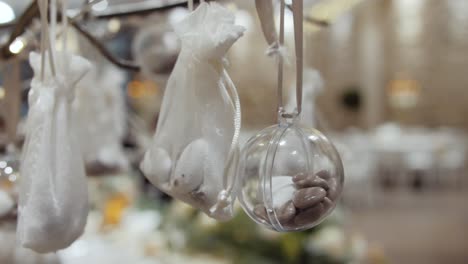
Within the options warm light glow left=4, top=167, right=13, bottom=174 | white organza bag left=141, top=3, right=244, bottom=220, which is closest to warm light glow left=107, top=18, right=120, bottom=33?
warm light glow left=4, top=167, right=13, bottom=174

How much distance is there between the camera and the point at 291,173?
13.2 inches

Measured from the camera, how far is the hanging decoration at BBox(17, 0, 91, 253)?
1.17 ft

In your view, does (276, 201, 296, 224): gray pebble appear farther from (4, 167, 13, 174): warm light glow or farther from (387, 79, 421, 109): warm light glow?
(387, 79, 421, 109): warm light glow

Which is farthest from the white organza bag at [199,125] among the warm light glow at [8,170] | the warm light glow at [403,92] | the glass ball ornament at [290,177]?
the warm light glow at [403,92]

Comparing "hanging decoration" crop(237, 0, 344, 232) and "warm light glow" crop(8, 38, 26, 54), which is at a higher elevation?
"warm light glow" crop(8, 38, 26, 54)

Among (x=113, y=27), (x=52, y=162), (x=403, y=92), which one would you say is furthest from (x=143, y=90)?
→ (x=52, y=162)

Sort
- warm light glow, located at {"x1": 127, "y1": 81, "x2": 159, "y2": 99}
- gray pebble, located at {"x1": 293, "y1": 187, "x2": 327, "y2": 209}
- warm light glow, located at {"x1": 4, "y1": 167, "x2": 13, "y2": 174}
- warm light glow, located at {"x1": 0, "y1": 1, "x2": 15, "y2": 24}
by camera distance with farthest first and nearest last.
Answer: warm light glow, located at {"x1": 127, "y1": 81, "x2": 159, "y2": 99} → warm light glow, located at {"x1": 0, "y1": 1, "x2": 15, "y2": 24} → warm light glow, located at {"x1": 4, "y1": 167, "x2": 13, "y2": 174} → gray pebble, located at {"x1": 293, "y1": 187, "x2": 327, "y2": 209}

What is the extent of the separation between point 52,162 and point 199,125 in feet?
0.32

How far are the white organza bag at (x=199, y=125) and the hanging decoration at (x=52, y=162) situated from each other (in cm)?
5

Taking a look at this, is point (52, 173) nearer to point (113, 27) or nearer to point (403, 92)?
point (113, 27)

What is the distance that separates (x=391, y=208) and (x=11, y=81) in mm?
4852

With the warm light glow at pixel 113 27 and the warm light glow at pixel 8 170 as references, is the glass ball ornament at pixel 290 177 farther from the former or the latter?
the warm light glow at pixel 113 27

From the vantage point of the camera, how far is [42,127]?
1.21 ft

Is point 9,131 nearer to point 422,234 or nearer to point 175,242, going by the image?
point 175,242
